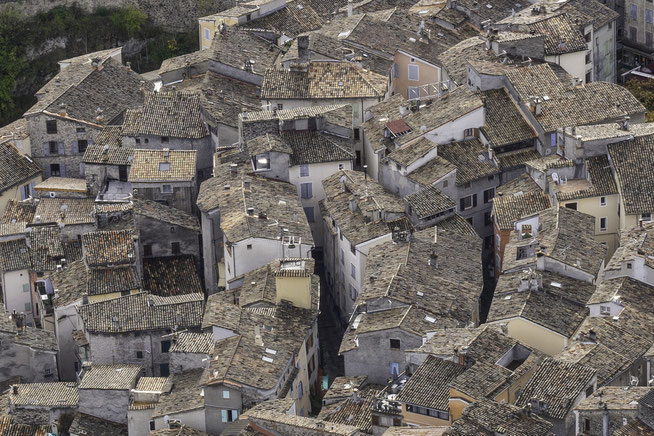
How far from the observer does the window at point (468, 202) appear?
137625 mm

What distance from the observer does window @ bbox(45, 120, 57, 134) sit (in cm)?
15250

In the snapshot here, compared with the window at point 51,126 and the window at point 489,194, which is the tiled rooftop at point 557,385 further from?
the window at point 51,126

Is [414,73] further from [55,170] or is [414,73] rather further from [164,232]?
[55,170]

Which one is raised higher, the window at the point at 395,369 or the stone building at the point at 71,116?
the stone building at the point at 71,116

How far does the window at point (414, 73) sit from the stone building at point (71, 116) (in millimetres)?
23105

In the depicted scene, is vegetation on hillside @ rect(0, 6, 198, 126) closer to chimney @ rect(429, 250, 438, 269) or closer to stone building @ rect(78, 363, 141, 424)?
stone building @ rect(78, 363, 141, 424)

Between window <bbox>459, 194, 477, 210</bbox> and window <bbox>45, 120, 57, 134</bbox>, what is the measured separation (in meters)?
36.2

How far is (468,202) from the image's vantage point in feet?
452

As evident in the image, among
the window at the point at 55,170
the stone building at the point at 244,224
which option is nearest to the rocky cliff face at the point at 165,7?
the window at the point at 55,170

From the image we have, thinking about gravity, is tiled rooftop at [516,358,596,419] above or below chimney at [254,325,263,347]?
below

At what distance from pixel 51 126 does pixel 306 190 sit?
25.5 metres

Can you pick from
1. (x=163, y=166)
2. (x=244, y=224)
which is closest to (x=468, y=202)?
(x=244, y=224)

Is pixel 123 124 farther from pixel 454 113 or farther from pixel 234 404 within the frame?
pixel 234 404

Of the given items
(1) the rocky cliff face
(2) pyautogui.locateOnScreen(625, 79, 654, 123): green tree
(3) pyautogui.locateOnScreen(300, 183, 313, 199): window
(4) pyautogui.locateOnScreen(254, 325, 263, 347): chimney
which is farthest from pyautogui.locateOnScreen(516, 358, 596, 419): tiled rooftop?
(1) the rocky cliff face
